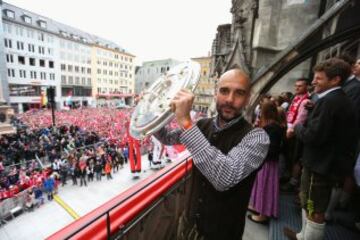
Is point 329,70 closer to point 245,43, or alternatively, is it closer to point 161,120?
point 161,120

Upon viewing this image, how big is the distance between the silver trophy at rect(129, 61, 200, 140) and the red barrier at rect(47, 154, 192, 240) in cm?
48

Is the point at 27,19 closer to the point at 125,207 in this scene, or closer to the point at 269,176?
the point at 125,207

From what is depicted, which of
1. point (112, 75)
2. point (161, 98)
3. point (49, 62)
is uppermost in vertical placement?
point (49, 62)

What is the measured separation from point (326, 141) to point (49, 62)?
47.4m

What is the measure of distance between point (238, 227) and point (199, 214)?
273 mm

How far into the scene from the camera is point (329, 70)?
197cm

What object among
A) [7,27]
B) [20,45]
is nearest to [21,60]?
[20,45]

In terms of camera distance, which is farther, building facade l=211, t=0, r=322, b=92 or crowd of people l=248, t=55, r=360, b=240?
building facade l=211, t=0, r=322, b=92

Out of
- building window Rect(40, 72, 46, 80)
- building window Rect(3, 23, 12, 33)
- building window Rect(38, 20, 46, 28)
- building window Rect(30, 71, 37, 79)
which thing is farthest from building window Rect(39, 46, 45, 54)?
building window Rect(3, 23, 12, 33)

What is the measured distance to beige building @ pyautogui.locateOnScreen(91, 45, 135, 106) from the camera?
4722cm

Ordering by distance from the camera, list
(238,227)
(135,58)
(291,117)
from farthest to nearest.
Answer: (135,58)
(291,117)
(238,227)

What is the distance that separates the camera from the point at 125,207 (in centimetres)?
148

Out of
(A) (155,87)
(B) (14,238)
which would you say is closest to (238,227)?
(A) (155,87)

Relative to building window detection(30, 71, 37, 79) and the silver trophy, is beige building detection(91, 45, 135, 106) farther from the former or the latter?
the silver trophy
